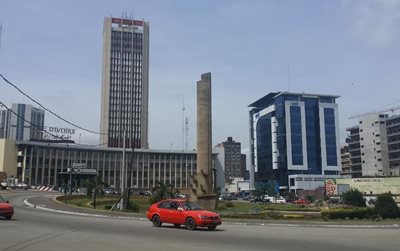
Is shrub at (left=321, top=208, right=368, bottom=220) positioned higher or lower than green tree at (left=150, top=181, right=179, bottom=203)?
lower

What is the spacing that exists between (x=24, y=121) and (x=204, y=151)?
98.0 m

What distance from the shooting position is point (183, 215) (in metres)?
23.8

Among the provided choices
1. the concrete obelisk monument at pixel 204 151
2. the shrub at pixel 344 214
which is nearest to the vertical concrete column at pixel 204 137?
the concrete obelisk monument at pixel 204 151

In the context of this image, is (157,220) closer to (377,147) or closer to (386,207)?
(386,207)

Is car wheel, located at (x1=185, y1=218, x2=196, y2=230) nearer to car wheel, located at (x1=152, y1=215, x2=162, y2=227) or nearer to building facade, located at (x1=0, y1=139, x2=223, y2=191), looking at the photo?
car wheel, located at (x1=152, y1=215, x2=162, y2=227)

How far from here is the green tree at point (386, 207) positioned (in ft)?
121

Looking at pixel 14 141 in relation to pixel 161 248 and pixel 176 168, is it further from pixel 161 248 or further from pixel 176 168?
pixel 161 248

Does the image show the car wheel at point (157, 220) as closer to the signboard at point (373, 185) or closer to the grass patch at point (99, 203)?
the grass patch at point (99, 203)

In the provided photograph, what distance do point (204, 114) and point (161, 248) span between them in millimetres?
39529

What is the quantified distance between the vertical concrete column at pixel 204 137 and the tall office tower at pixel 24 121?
77706 millimetres

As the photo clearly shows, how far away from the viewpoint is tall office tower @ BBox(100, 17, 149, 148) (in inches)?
6457

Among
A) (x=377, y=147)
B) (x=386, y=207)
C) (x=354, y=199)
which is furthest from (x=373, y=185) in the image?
(x=386, y=207)

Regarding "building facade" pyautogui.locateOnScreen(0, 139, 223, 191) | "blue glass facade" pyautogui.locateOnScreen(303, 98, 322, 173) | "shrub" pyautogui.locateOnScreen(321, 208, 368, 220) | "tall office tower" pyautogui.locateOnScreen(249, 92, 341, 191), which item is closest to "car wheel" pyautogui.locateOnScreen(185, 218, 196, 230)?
"shrub" pyautogui.locateOnScreen(321, 208, 368, 220)

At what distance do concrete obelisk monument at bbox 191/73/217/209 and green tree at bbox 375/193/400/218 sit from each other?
1944 centimetres
